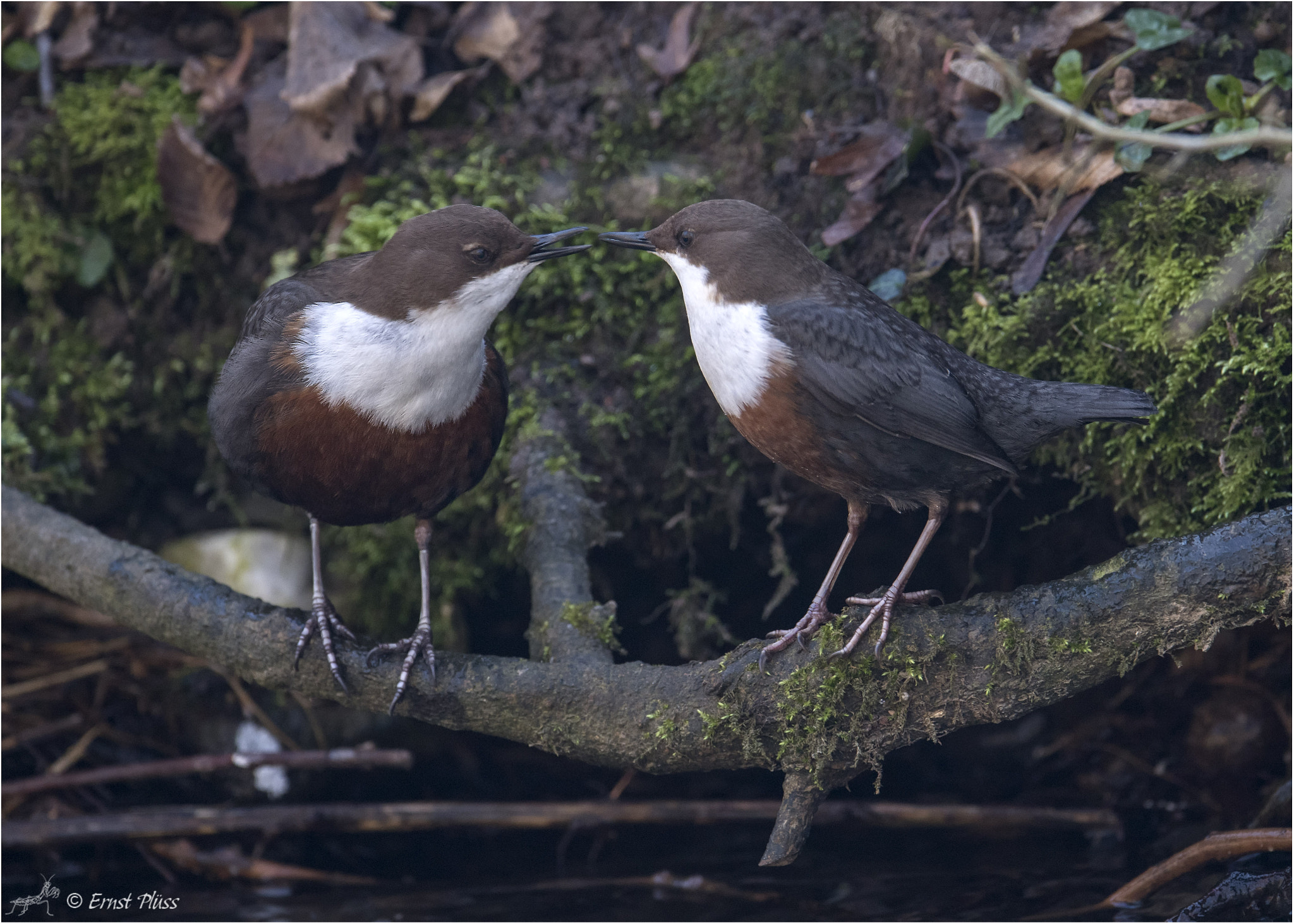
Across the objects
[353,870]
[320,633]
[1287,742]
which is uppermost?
[320,633]

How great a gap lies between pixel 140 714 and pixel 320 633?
5.77 ft

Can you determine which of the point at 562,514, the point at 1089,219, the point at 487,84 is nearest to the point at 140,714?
the point at 562,514

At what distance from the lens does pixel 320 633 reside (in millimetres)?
3191

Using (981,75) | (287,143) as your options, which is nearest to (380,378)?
(287,143)

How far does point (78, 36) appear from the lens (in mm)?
4406

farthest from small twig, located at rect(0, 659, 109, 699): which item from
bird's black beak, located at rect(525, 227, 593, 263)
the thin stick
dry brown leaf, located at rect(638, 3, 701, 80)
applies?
dry brown leaf, located at rect(638, 3, 701, 80)

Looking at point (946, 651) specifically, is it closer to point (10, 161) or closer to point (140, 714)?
point (140, 714)

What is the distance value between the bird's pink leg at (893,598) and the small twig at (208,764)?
1.76 metres

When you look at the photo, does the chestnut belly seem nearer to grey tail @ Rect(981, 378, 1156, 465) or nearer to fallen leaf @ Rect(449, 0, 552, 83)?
grey tail @ Rect(981, 378, 1156, 465)

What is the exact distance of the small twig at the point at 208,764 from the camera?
12.1 feet

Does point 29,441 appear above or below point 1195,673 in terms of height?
above

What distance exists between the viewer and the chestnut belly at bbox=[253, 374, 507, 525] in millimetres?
2998

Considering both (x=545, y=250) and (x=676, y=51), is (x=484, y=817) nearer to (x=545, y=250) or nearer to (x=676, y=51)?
(x=545, y=250)

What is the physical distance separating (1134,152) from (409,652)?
262cm
